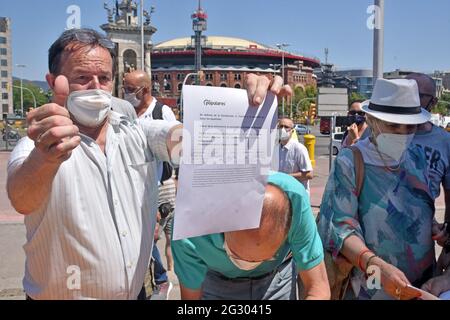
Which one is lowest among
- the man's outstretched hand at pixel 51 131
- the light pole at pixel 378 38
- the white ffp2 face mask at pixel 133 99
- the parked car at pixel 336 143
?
the parked car at pixel 336 143

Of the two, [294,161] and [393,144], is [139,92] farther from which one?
[393,144]

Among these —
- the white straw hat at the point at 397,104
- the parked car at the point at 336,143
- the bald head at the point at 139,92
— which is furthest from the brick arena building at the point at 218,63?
the white straw hat at the point at 397,104

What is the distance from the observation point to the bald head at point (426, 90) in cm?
359

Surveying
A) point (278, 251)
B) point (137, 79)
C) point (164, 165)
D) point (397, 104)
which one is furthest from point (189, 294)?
point (137, 79)

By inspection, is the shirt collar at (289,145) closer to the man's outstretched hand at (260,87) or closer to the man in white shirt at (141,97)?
the man in white shirt at (141,97)

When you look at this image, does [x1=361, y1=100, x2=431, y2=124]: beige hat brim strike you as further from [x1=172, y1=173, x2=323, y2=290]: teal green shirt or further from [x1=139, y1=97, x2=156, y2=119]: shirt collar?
[x1=139, y1=97, x2=156, y2=119]: shirt collar

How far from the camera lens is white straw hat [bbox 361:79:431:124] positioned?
8.03 feet

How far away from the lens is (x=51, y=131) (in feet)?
4.39

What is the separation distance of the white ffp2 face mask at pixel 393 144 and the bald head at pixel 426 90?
128 cm

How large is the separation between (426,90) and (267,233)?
2455 millimetres

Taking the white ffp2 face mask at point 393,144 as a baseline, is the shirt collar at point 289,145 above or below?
below

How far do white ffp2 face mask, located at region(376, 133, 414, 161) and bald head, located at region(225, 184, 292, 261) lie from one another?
862 millimetres

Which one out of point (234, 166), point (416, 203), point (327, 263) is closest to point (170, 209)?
point (327, 263)
